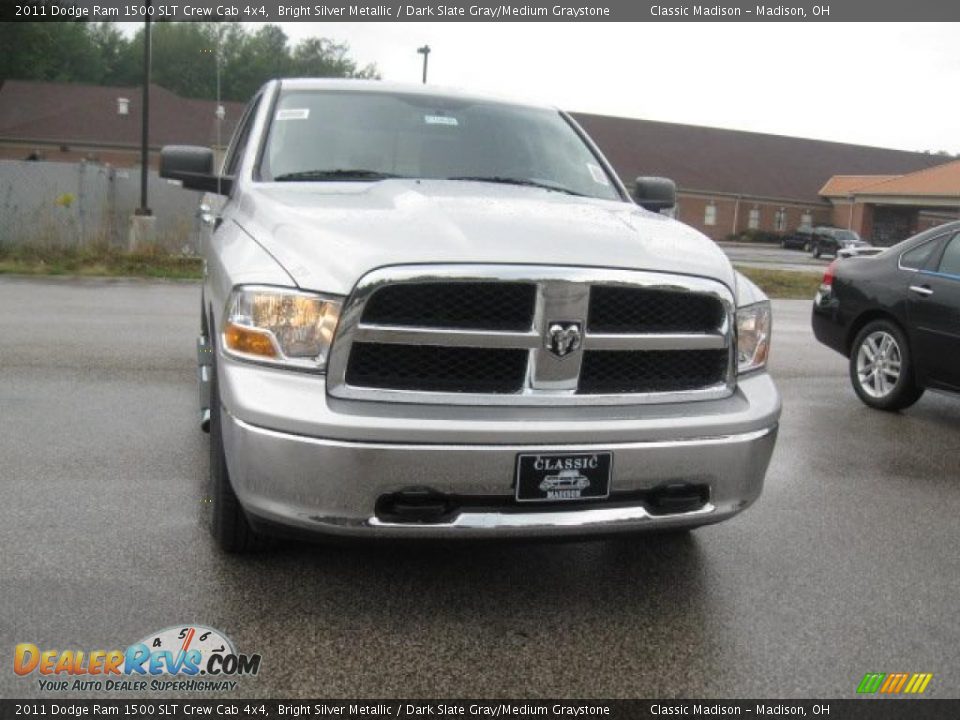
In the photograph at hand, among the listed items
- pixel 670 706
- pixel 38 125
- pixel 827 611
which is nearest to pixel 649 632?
pixel 670 706

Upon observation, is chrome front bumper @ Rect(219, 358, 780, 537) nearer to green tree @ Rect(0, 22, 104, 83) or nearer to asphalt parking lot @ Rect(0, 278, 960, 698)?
asphalt parking lot @ Rect(0, 278, 960, 698)

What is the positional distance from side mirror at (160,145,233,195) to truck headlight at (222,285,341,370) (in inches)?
71.7

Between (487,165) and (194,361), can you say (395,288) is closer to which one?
(487,165)

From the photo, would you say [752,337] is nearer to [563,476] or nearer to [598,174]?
[563,476]

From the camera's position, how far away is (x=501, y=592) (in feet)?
11.8

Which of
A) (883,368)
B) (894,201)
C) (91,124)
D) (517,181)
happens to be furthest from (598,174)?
(91,124)

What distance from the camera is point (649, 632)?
3344mm

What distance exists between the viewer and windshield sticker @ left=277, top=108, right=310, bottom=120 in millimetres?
4684

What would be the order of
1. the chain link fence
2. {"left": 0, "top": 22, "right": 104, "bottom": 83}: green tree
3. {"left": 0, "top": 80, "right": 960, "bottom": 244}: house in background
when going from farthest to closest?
1. {"left": 0, "top": 22, "right": 104, "bottom": 83}: green tree
2. {"left": 0, "top": 80, "right": 960, "bottom": 244}: house in background
3. the chain link fence

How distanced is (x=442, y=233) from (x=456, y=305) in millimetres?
285

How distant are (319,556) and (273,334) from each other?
3.50 feet

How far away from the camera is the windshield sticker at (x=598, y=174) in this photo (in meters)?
4.95

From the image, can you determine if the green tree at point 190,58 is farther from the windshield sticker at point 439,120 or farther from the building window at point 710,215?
the windshield sticker at point 439,120
